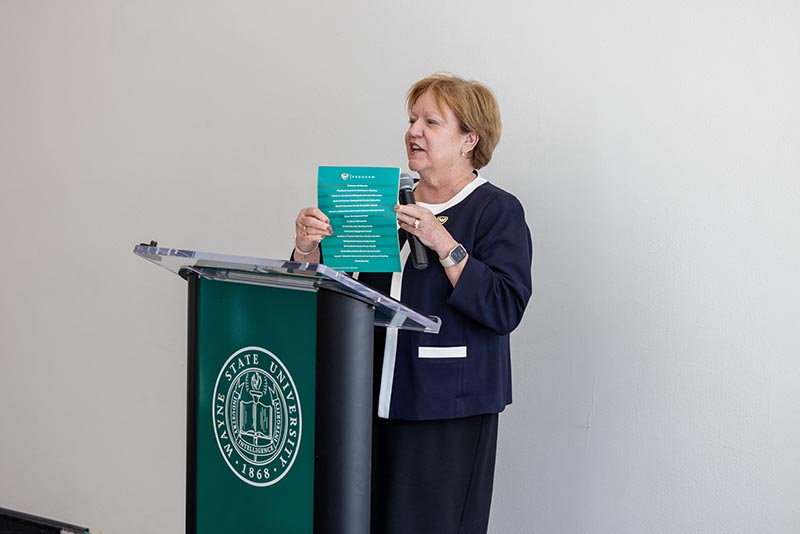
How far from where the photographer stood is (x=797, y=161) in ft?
7.29

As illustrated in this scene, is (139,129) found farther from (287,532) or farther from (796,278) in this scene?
(796,278)

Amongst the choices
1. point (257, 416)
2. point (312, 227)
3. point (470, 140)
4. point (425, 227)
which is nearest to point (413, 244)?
point (425, 227)

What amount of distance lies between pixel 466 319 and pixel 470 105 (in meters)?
0.51

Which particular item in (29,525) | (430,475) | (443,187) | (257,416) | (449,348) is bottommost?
(29,525)

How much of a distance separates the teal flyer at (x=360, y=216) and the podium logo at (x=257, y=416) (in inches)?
12.5

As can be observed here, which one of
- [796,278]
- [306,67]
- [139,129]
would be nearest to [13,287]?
[139,129]

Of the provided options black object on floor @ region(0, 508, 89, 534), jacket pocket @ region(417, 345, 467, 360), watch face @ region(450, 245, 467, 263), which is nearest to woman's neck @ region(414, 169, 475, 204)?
watch face @ region(450, 245, 467, 263)

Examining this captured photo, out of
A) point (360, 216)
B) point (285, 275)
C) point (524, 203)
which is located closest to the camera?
point (285, 275)

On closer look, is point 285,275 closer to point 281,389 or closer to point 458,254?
point 281,389

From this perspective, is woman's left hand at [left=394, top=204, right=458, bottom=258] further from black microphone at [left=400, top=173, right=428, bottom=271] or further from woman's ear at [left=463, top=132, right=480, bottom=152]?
woman's ear at [left=463, top=132, right=480, bottom=152]

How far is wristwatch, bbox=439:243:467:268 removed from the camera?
193cm

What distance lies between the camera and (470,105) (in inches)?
84.7

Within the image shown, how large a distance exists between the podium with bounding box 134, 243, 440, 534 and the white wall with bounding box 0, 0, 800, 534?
0.92 meters

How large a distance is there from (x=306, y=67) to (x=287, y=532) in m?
1.69
